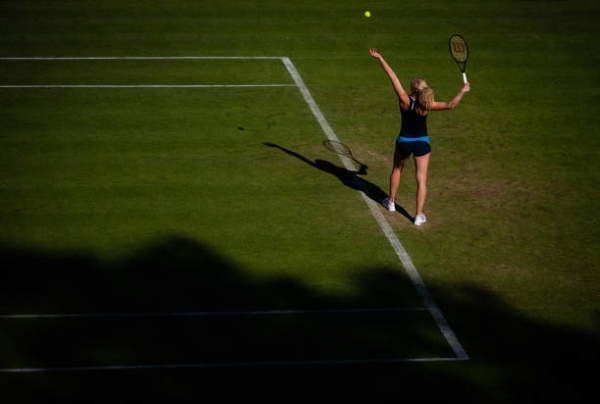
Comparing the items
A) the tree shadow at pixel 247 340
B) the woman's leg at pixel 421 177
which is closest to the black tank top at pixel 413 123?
the woman's leg at pixel 421 177

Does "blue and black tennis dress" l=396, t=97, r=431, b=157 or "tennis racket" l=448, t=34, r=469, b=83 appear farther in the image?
"tennis racket" l=448, t=34, r=469, b=83

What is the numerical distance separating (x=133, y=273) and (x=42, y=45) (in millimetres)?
10969

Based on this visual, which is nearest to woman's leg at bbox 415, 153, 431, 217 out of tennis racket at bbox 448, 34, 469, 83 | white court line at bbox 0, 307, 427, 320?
tennis racket at bbox 448, 34, 469, 83

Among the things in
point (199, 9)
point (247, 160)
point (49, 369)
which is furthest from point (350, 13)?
point (49, 369)

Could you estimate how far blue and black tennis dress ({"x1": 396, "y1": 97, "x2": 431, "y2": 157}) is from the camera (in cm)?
1226

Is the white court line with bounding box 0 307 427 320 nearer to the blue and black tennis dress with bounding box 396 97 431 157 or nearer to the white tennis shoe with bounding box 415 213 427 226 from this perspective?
the white tennis shoe with bounding box 415 213 427 226

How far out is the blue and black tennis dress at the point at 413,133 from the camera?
482 inches

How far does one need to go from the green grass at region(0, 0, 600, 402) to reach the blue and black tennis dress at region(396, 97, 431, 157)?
4.02 ft

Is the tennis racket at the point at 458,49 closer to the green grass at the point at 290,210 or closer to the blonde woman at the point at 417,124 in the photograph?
the blonde woman at the point at 417,124

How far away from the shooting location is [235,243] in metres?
12.0

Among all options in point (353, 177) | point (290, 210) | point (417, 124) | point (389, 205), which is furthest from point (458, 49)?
point (290, 210)

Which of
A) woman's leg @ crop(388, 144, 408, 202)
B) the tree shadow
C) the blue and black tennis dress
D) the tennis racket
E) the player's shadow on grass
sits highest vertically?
the tennis racket

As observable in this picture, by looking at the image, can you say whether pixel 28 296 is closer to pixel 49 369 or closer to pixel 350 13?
pixel 49 369

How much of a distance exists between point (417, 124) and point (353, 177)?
7.80 feet
